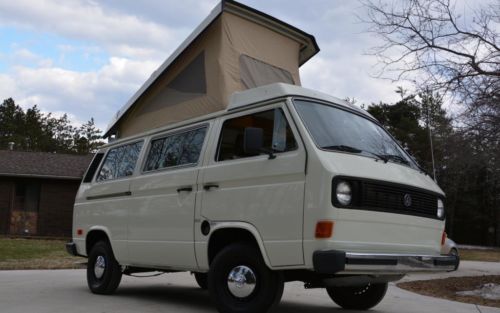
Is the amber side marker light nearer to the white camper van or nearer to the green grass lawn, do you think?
the white camper van

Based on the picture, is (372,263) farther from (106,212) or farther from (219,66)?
(106,212)

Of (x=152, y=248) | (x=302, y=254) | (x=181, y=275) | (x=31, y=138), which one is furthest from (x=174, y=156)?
(x=31, y=138)

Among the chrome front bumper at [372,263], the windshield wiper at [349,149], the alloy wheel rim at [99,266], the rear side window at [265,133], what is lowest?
the alloy wheel rim at [99,266]

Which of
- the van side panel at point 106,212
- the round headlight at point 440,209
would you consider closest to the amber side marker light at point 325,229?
the round headlight at point 440,209

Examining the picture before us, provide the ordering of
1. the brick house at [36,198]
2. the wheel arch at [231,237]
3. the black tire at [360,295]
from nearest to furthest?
the wheel arch at [231,237]
the black tire at [360,295]
the brick house at [36,198]

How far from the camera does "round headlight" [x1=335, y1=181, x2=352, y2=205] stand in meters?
5.20

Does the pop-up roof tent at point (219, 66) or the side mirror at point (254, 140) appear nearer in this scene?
the side mirror at point (254, 140)

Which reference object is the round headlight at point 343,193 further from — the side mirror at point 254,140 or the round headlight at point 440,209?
the round headlight at point 440,209

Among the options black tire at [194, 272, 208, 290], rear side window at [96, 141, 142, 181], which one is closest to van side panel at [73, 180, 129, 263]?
rear side window at [96, 141, 142, 181]

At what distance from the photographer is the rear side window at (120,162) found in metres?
8.07

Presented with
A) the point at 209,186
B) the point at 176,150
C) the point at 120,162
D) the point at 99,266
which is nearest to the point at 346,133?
the point at 209,186

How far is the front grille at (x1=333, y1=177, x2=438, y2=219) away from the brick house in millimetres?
21196

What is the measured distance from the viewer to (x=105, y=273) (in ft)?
27.0

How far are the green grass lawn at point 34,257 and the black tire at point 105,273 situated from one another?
5.43m
